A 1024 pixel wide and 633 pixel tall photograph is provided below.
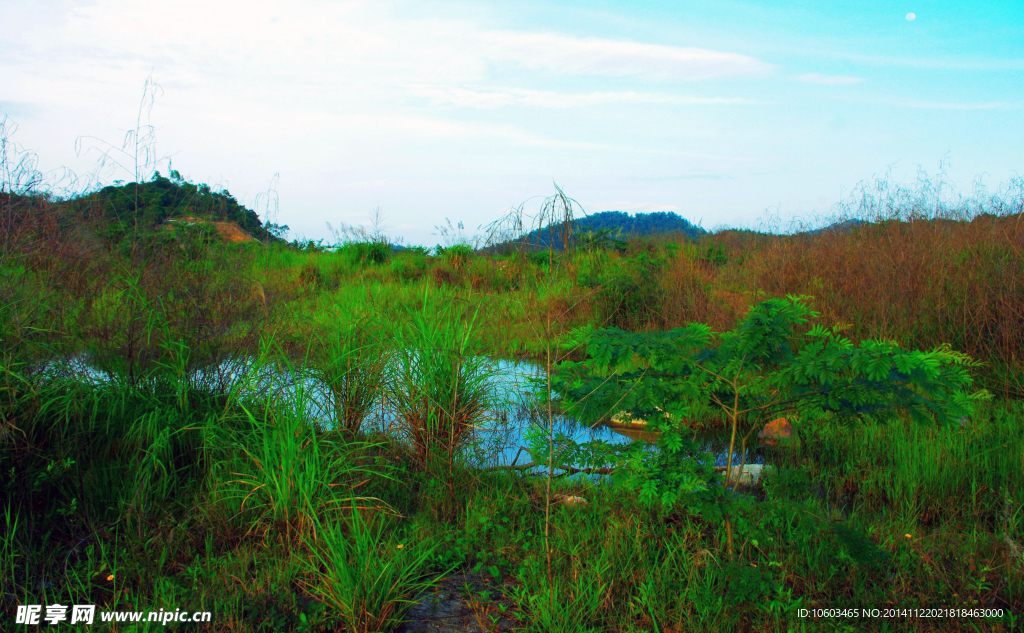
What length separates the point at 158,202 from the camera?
168 inches

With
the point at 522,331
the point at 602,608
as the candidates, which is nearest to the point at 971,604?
the point at 602,608

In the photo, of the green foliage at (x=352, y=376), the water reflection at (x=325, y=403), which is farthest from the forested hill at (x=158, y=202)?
the green foliage at (x=352, y=376)

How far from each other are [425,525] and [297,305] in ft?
8.61

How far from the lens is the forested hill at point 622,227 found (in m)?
2.46

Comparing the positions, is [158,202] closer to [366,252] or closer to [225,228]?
[225,228]

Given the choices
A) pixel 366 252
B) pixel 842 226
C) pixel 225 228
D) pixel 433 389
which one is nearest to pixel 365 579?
pixel 433 389

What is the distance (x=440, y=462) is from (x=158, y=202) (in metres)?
2.83

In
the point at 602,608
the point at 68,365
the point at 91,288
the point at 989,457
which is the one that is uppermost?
the point at 91,288

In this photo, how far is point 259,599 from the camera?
2.31m

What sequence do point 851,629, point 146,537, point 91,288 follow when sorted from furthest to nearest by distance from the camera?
point 91,288 → point 146,537 → point 851,629

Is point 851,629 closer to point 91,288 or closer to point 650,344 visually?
point 650,344

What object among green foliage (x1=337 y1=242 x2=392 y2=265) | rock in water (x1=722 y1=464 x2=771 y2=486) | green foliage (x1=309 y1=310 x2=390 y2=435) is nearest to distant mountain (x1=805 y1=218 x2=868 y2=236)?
rock in water (x1=722 y1=464 x2=771 y2=486)

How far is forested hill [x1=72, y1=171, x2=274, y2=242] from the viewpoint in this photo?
4109 millimetres

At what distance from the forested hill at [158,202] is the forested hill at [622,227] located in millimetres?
3052
